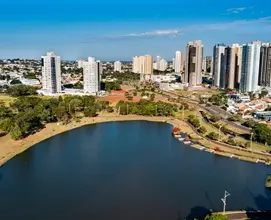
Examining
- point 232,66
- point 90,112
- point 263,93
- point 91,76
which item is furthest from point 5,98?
point 263,93

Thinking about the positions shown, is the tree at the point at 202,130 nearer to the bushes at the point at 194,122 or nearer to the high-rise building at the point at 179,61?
the bushes at the point at 194,122

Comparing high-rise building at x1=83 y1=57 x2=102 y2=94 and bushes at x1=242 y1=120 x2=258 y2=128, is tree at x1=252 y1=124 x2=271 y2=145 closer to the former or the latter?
bushes at x1=242 y1=120 x2=258 y2=128

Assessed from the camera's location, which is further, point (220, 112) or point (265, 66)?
point (265, 66)

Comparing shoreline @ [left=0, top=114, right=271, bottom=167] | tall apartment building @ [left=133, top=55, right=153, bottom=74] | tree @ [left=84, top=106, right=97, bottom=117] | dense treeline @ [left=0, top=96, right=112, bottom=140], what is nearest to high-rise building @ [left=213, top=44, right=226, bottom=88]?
tall apartment building @ [left=133, top=55, right=153, bottom=74]

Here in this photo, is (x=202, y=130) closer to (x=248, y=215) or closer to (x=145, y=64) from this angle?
(x=248, y=215)

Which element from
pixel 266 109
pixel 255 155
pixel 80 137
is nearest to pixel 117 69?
pixel 266 109
